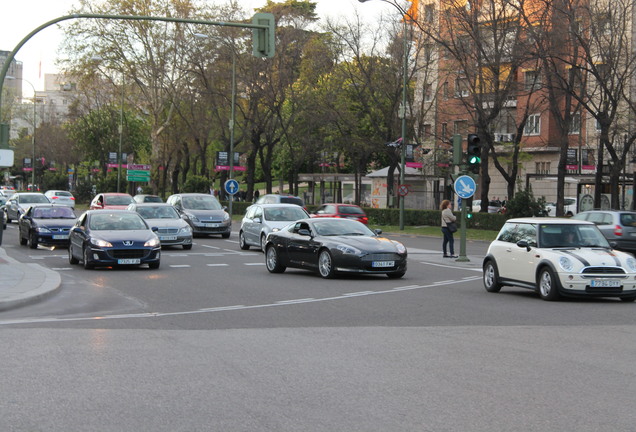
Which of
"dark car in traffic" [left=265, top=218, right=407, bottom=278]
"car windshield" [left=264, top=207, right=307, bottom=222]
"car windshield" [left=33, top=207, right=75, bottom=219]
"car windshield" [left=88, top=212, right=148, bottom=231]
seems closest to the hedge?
"car windshield" [left=264, top=207, right=307, bottom=222]

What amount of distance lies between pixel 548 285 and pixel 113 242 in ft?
35.4

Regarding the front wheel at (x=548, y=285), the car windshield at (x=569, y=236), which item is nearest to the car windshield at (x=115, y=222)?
the car windshield at (x=569, y=236)

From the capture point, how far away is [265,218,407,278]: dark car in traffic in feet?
63.1

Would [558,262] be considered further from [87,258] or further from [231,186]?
[231,186]

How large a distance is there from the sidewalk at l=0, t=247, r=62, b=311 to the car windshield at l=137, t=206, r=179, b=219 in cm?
940

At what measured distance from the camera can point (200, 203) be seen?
37688 mm

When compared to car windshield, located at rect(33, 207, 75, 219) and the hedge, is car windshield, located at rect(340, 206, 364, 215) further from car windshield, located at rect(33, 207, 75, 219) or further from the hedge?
car windshield, located at rect(33, 207, 75, 219)

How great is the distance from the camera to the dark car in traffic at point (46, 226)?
96.2 feet

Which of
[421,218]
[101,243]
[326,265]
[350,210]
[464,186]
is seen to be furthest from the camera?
[421,218]

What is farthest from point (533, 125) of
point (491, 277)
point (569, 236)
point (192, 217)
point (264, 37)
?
point (569, 236)

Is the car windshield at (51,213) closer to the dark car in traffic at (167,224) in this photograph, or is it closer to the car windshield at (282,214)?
the dark car in traffic at (167,224)

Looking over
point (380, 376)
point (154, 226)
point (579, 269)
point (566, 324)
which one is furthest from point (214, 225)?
point (380, 376)

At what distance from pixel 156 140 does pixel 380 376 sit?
219ft

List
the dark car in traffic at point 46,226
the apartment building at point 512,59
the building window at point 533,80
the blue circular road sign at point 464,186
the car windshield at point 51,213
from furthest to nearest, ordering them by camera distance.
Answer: the building window at point 533,80
the apartment building at point 512,59
the car windshield at point 51,213
the dark car in traffic at point 46,226
the blue circular road sign at point 464,186
